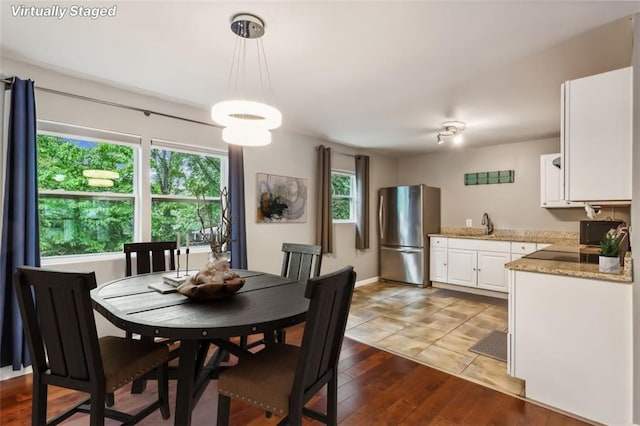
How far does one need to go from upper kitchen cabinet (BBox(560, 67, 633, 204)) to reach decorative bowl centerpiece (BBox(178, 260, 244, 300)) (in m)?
2.24

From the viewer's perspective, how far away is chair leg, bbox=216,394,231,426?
1462 mm

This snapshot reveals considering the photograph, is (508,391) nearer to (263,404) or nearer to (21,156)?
(263,404)

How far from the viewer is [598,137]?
199cm

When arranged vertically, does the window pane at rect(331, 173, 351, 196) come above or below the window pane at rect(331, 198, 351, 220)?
above

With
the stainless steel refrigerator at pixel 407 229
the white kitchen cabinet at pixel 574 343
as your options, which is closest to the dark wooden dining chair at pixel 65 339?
the white kitchen cabinet at pixel 574 343

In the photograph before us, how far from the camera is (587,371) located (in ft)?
6.40

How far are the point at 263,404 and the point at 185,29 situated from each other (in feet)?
6.91

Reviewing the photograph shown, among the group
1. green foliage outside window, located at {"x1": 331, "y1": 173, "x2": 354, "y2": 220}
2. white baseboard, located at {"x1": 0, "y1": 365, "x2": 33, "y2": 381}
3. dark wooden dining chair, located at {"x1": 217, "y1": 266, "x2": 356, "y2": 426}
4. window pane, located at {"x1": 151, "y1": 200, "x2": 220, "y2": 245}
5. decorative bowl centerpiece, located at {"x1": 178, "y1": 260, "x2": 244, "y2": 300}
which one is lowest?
white baseboard, located at {"x1": 0, "y1": 365, "x2": 33, "y2": 381}

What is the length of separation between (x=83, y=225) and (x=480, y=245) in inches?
193

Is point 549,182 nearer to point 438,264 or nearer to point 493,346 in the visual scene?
point 438,264

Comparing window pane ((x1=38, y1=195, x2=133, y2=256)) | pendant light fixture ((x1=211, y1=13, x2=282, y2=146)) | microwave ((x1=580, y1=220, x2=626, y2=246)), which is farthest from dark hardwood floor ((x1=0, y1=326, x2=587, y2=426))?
microwave ((x1=580, y1=220, x2=626, y2=246))

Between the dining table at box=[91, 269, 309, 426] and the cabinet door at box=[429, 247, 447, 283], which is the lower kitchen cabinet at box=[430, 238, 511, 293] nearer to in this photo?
the cabinet door at box=[429, 247, 447, 283]

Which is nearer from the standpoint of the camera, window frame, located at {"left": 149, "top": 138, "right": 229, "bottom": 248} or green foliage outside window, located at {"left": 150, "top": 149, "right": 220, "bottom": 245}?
window frame, located at {"left": 149, "top": 138, "right": 229, "bottom": 248}

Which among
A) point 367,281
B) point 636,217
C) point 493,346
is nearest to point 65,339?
point 636,217
